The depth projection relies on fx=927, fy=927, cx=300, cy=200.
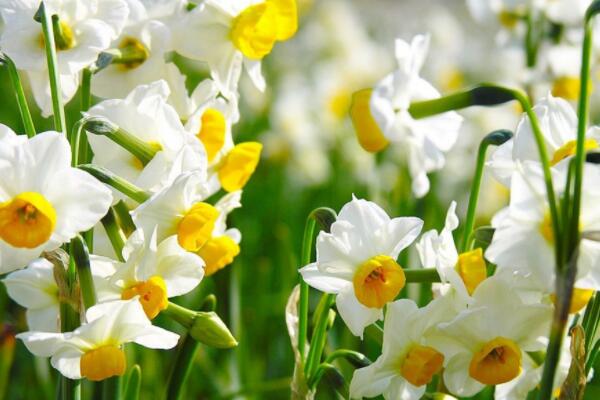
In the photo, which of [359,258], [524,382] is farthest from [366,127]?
[524,382]

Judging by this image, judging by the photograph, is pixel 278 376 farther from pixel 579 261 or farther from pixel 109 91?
pixel 579 261

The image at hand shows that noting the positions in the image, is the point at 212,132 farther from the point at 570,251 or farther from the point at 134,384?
the point at 570,251

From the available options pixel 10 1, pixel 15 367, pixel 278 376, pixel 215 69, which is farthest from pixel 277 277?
pixel 10 1

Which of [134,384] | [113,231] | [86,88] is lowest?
[134,384]

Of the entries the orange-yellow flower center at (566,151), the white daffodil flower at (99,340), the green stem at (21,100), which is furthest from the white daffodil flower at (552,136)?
the green stem at (21,100)

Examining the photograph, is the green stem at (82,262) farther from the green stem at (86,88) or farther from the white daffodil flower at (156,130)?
the green stem at (86,88)

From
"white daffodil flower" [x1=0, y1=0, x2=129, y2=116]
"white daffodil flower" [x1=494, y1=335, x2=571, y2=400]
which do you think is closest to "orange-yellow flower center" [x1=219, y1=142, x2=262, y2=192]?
"white daffodil flower" [x1=0, y1=0, x2=129, y2=116]
